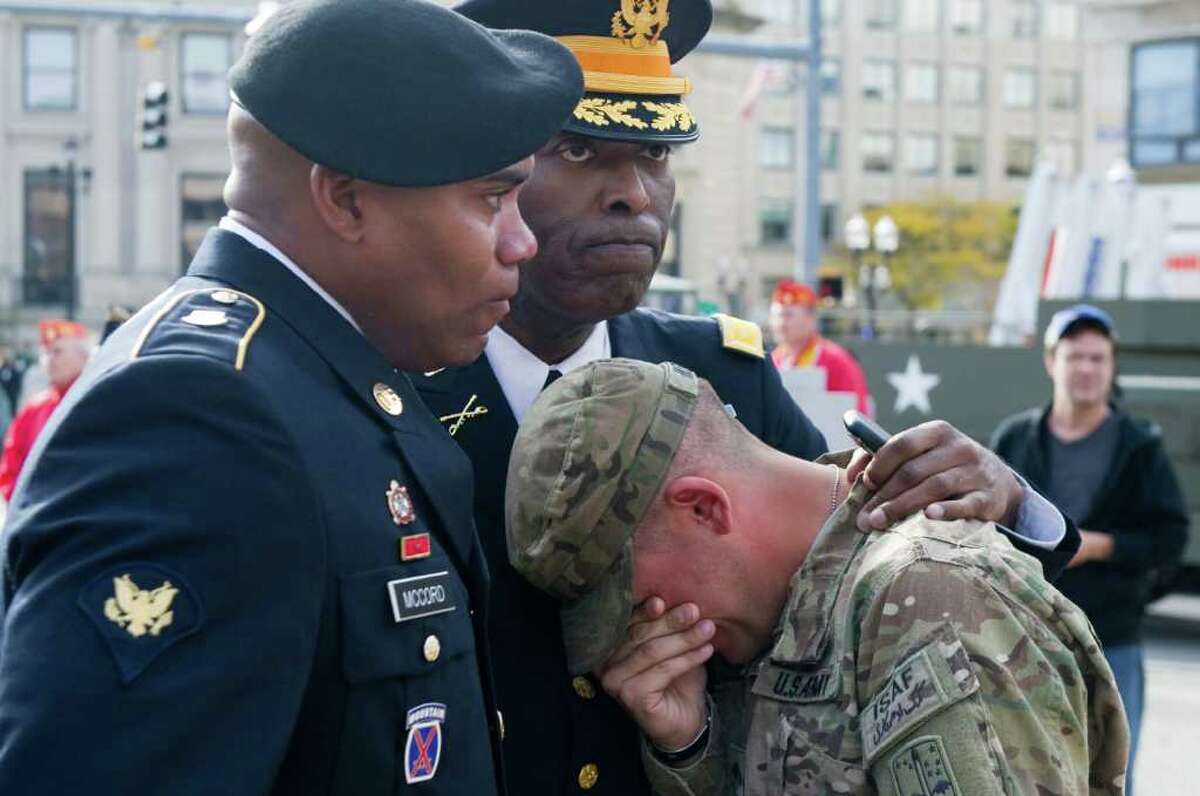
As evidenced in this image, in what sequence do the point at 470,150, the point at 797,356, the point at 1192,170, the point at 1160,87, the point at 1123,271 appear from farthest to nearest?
the point at 1160,87
the point at 1192,170
the point at 1123,271
the point at 797,356
the point at 470,150

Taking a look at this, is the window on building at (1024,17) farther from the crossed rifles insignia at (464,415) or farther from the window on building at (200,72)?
the crossed rifles insignia at (464,415)

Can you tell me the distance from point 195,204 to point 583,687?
44.8 meters

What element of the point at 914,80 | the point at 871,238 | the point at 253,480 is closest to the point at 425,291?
the point at 253,480

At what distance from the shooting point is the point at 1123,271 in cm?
1262

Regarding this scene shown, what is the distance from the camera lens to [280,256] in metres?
1.87

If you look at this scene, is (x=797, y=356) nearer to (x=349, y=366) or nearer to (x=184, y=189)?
(x=349, y=366)

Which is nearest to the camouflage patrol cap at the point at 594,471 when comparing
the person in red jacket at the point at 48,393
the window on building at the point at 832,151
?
the person in red jacket at the point at 48,393

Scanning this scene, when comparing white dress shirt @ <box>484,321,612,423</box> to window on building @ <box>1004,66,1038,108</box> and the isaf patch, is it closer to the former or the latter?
the isaf patch

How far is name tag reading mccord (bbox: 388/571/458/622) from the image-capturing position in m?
1.76

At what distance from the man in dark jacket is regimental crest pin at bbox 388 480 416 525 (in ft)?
15.6

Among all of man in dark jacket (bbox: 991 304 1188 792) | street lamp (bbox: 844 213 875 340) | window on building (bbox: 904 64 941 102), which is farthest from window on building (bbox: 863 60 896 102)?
man in dark jacket (bbox: 991 304 1188 792)

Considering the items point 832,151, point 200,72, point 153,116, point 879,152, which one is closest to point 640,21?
point 153,116

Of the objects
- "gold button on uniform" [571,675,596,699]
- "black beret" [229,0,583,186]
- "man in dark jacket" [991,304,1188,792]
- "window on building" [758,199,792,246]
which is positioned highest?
"window on building" [758,199,792,246]

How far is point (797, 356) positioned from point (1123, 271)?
11.2ft
